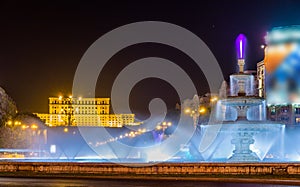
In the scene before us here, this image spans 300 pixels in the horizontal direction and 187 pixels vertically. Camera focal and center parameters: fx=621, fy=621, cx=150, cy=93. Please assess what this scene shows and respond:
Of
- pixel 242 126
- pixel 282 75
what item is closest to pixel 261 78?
pixel 282 75

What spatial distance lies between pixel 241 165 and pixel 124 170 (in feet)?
17.8

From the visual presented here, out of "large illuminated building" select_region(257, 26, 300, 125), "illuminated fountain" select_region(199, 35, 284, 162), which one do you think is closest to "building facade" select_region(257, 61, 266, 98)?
"large illuminated building" select_region(257, 26, 300, 125)

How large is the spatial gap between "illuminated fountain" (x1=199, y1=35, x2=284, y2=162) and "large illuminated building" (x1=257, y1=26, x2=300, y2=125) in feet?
207

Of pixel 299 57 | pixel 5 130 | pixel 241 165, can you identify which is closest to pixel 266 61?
pixel 299 57

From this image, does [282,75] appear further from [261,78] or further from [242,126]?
[242,126]

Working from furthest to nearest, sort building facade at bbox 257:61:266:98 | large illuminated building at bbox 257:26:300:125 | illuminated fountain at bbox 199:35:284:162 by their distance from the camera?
1. building facade at bbox 257:61:266:98
2. large illuminated building at bbox 257:26:300:125
3. illuminated fountain at bbox 199:35:284:162

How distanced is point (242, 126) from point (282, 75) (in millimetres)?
78261

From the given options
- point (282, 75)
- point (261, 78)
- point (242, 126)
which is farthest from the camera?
point (261, 78)

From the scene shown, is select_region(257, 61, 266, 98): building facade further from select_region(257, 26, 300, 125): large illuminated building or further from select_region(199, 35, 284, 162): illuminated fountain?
select_region(199, 35, 284, 162): illuminated fountain

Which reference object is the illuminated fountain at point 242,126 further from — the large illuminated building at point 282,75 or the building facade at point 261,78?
the building facade at point 261,78

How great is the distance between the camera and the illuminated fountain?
37406 millimetres

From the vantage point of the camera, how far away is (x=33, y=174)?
29.7m

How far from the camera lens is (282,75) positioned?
4451 inches

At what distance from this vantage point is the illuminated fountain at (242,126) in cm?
3741
